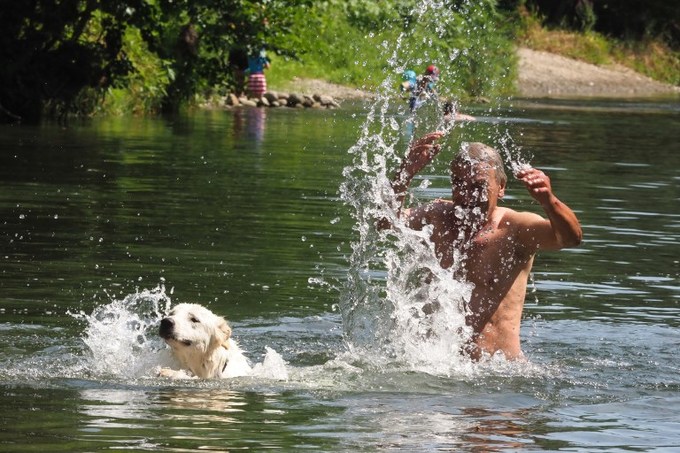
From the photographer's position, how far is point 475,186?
9.16 metres

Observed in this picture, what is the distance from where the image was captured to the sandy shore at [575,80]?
5738 centimetres

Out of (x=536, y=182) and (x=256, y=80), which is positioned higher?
(x=536, y=182)

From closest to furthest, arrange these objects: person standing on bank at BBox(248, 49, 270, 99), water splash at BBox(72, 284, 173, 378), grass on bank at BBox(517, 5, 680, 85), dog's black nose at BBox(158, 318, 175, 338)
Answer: dog's black nose at BBox(158, 318, 175, 338) < water splash at BBox(72, 284, 173, 378) < person standing on bank at BBox(248, 49, 270, 99) < grass on bank at BBox(517, 5, 680, 85)

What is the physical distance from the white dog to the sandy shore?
45779mm

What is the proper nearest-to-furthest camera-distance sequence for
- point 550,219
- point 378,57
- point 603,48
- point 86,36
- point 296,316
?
point 550,219
point 296,316
point 86,36
point 378,57
point 603,48

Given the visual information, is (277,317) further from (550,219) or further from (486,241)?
(550,219)

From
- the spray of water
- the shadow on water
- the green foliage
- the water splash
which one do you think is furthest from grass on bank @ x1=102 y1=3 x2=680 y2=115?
the spray of water

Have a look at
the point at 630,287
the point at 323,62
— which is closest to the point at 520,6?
the point at 323,62

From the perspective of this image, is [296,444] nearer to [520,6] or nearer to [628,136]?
[628,136]

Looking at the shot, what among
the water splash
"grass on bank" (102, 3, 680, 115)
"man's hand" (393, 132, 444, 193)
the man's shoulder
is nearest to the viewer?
"man's hand" (393, 132, 444, 193)

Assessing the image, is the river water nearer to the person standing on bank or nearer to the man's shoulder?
the man's shoulder

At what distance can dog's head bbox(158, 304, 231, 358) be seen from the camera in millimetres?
8422

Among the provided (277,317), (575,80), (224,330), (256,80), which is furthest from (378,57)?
(224,330)

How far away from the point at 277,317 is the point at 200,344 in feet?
8.94
